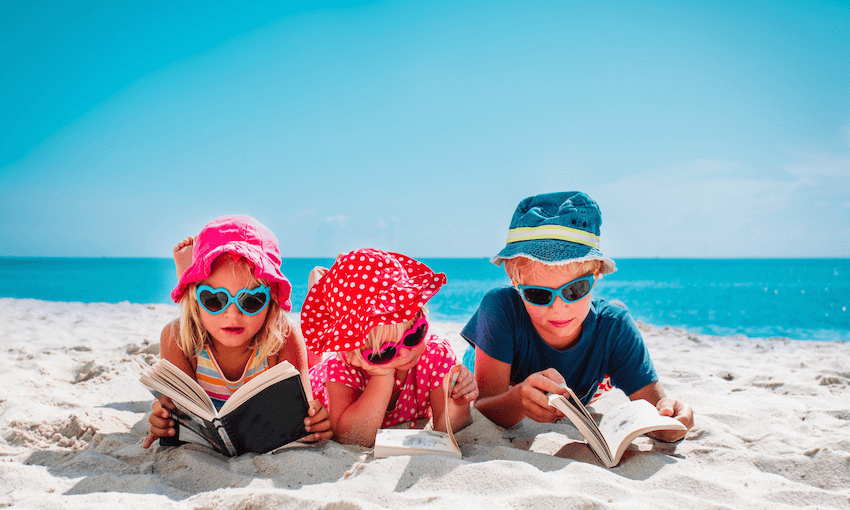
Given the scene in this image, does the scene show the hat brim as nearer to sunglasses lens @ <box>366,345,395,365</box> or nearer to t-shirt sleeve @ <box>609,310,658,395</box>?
t-shirt sleeve @ <box>609,310,658,395</box>

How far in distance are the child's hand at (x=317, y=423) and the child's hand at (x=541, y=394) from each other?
931 mm

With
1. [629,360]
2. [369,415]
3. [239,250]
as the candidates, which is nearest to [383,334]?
[369,415]

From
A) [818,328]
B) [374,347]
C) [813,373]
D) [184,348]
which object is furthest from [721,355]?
[818,328]

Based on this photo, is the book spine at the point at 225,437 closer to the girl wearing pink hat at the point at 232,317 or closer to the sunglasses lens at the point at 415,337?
the girl wearing pink hat at the point at 232,317

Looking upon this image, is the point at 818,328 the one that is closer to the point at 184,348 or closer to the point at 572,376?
the point at 572,376

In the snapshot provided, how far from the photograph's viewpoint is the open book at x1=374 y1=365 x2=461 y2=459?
1.82 meters

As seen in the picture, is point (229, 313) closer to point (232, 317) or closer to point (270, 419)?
point (232, 317)

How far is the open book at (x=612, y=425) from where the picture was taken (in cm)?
175

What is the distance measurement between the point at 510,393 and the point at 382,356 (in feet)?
2.31

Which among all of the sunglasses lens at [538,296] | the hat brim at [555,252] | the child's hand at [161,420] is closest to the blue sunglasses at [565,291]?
the sunglasses lens at [538,296]

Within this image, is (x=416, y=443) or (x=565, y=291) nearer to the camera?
(x=416, y=443)

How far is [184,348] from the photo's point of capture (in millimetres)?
2393

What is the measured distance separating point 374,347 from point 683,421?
57.4 inches

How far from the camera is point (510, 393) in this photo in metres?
2.24
